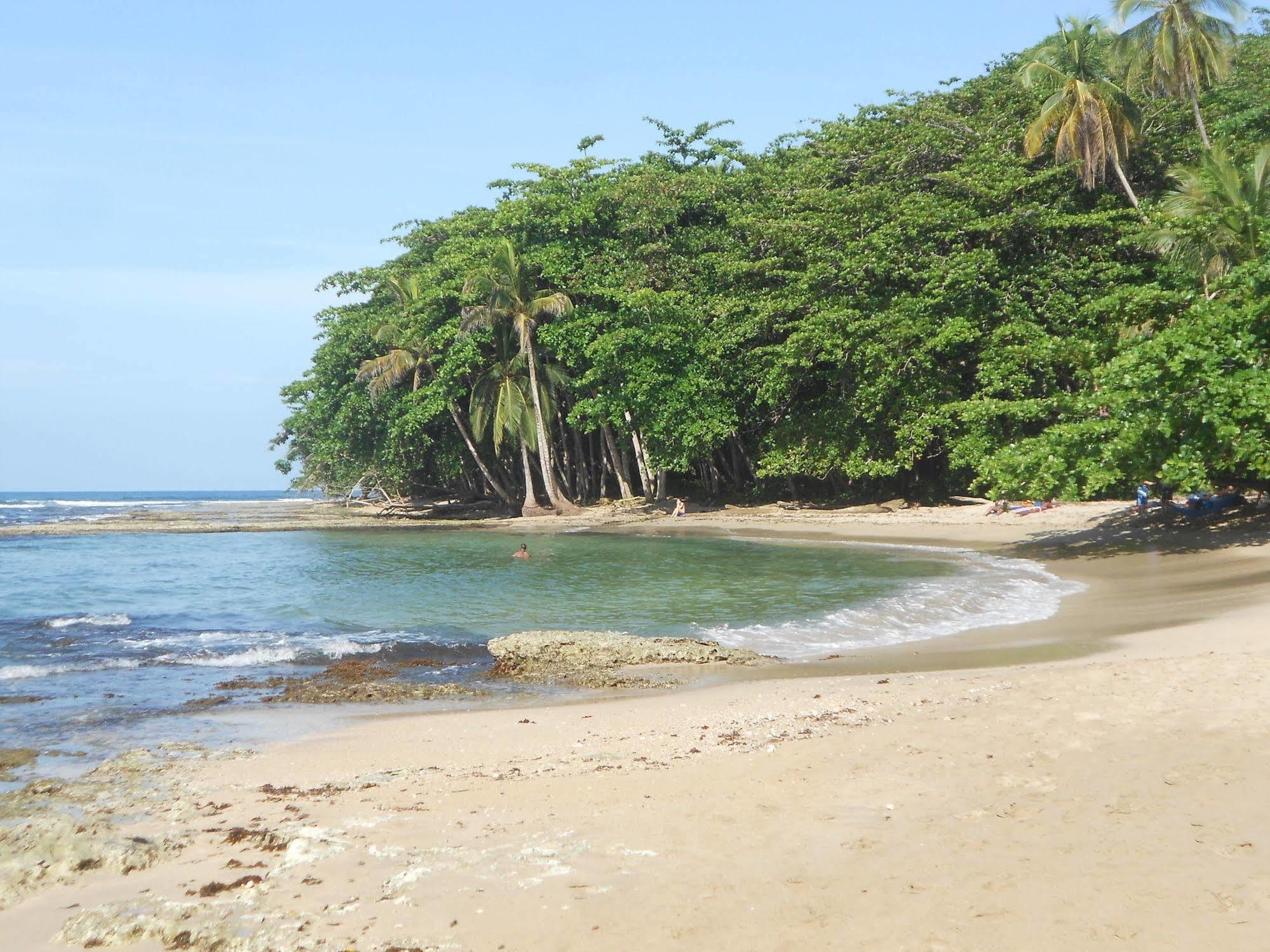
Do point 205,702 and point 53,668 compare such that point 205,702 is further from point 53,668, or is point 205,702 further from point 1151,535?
point 1151,535

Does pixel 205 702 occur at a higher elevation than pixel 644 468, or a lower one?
lower

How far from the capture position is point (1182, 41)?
23.8 m

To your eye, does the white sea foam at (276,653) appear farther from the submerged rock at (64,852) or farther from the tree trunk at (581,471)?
the tree trunk at (581,471)

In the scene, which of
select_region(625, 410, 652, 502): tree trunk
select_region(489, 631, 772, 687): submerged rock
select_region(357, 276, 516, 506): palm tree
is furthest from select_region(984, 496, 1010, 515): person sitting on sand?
select_region(357, 276, 516, 506): palm tree

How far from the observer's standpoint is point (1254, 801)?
483 centimetres

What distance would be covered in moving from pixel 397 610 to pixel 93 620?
438cm

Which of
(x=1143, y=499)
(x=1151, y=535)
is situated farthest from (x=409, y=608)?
(x=1143, y=499)

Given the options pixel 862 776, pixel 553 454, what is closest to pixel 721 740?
pixel 862 776

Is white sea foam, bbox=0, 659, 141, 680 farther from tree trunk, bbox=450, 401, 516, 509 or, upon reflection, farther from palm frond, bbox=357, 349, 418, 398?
tree trunk, bbox=450, 401, 516, 509

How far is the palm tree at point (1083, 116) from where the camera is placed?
23.8 m

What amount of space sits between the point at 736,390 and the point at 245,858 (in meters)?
28.0

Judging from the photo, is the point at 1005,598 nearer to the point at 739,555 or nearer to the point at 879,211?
the point at 739,555

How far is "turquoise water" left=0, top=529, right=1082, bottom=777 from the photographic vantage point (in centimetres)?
1042

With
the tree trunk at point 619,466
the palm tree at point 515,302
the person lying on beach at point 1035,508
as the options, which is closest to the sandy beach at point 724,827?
the person lying on beach at point 1035,508
